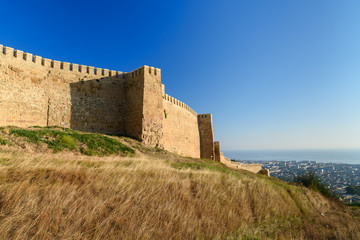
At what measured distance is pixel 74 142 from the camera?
1009 centimetres

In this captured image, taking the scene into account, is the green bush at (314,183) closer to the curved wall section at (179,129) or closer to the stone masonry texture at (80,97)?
Answer: the stone masonry texture at (80,97)

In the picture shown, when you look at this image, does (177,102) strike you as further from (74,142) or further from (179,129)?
(74,142)

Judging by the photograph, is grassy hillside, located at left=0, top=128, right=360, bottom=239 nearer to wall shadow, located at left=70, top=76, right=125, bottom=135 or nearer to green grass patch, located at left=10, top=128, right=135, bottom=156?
green grass patch, located at left=10, top=128, right=135, bottom=156

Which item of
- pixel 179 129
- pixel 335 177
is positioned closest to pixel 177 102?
pixel 179 129

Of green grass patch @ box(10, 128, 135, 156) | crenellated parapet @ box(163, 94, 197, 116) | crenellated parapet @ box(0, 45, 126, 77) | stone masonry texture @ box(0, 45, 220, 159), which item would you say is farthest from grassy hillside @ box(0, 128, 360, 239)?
crenellated parapet @ box(163, 94, 197, 116)

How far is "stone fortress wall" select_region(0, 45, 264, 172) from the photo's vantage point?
11.2m

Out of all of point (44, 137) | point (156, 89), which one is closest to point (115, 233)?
point (44, 137)

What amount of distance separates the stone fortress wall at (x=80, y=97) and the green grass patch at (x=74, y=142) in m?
2.80

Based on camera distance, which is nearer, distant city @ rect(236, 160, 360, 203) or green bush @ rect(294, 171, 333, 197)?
green bush @ rect(294, 171, 333, 197)

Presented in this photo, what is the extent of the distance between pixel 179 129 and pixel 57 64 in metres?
13.4

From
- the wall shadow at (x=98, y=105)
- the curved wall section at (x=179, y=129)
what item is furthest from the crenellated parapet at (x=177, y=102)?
the wall shadow at (x=98, y=105)

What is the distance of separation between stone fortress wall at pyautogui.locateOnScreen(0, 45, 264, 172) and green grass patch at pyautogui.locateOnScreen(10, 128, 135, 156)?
2795 millimetres

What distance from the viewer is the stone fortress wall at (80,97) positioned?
443 inches

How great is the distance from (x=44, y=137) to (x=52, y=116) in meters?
4.14
